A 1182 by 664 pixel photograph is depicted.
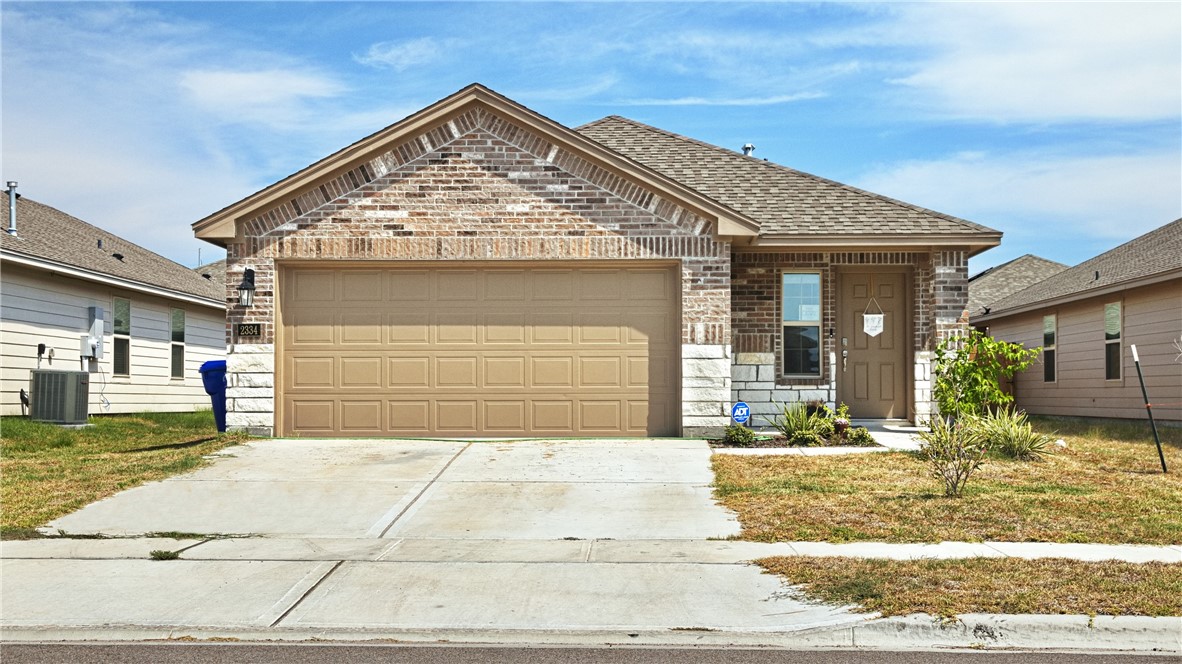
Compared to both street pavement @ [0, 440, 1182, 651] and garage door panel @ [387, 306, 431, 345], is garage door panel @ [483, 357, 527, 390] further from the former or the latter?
street pavement @ [0, 440, 1182, 651]

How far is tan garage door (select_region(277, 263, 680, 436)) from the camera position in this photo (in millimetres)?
15641

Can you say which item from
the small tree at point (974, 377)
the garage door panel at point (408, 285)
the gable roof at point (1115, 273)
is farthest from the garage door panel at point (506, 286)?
the gable roof at point (1115, 273)

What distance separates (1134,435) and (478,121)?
41.5ft

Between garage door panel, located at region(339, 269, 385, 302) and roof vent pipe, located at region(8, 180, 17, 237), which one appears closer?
garage door panel, located at region(339, 269, 385, 302)

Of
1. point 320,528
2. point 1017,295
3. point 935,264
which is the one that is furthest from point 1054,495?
point 1017,295

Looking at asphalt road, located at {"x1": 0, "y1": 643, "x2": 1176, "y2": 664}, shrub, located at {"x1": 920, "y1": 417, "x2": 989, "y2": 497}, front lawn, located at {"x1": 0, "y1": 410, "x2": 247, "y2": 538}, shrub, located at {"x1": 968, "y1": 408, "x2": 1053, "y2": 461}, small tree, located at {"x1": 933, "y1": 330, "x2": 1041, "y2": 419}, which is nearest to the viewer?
asphalt road, located at {"x1": 0, "y1": 643, "x2": 1176, "y2": 664}

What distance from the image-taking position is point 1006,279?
3173 centimetres

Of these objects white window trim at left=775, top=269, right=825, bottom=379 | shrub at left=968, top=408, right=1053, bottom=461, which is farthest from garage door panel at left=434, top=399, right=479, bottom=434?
shrub at left=968, top=408, right=1053, bottom=461

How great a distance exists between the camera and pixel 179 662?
19.7 ft

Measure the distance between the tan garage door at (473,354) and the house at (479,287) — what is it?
2 cm

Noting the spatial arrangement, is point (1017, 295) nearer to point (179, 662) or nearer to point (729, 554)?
point (729, 554)

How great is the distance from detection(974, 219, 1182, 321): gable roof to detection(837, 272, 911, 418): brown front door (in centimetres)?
504

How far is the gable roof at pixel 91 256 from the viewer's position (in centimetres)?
1875

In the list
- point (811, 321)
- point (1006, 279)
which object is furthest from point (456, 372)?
point (1006, 279)
